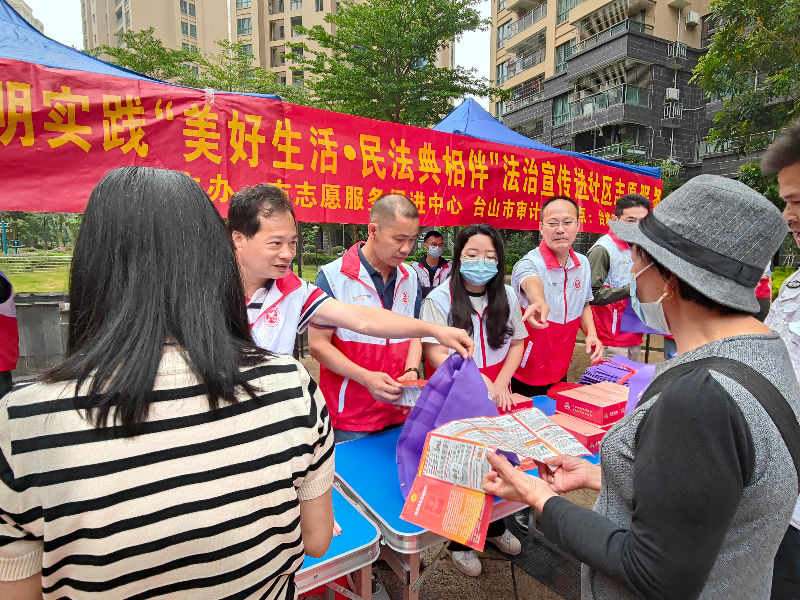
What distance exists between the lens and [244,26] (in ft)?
118

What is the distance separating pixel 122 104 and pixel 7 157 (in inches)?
22.2

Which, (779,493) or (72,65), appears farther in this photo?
(72,65)

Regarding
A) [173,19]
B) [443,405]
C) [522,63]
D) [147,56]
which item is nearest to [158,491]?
[443,405]

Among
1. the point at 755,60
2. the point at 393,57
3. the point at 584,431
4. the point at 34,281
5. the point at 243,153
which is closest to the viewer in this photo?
the point at 584,431

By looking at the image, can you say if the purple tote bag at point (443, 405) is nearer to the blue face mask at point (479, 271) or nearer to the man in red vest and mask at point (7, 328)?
the blue face mask at point (479, 271)

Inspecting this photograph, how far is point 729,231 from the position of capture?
81 cm

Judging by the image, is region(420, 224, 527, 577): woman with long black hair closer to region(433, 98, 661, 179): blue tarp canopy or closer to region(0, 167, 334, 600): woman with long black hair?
region(0, 167, 334, 600): woman with long black hair

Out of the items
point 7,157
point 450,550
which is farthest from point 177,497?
point 7,157

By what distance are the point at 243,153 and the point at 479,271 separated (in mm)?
1589

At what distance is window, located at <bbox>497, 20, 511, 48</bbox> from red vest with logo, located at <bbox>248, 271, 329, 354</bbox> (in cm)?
A: 2741

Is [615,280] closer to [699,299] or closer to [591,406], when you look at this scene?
[591,406]

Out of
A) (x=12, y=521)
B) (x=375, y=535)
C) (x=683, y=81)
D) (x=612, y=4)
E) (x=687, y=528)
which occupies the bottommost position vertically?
(x=375, y=535)

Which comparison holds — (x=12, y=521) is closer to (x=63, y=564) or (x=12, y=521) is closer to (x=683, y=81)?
(x=63, y=564)

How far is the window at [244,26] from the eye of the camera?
35.6m
